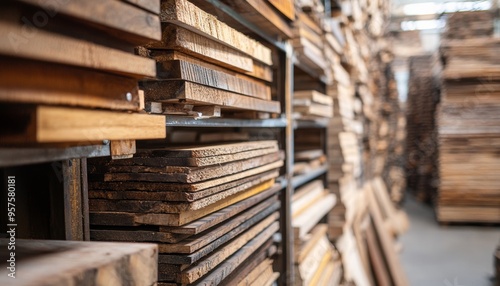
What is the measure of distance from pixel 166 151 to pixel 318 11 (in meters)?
2.68

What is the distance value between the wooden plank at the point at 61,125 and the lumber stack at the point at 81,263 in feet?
0.94

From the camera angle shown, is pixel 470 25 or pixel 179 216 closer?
pixel 179 216

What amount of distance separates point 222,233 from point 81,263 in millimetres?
944

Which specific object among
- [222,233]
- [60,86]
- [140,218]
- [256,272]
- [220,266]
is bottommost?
[256,272]

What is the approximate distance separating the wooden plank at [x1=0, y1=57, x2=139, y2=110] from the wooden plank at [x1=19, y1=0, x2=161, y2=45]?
0.37 feet

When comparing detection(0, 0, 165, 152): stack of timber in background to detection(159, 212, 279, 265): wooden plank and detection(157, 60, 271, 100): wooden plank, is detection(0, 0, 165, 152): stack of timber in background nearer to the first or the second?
detection(157, 60, 271, 100): wooden plank

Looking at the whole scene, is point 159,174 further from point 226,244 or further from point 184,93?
point 226,244

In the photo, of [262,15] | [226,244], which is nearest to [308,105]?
[262,15]

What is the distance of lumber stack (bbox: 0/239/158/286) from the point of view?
3.11 ft

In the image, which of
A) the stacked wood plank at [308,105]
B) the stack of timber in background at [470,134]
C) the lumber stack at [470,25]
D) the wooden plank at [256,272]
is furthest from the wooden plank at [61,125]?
the lumber stack at [470,25]

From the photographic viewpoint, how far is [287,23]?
9.28 feet

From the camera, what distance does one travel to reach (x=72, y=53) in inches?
38.5

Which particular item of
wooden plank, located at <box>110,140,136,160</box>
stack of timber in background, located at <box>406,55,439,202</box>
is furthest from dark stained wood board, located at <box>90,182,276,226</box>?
stack of timber in background, located at <box>406,55,439,202</box>

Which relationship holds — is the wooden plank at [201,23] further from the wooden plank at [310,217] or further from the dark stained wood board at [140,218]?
the wooden plank at [310,217]
